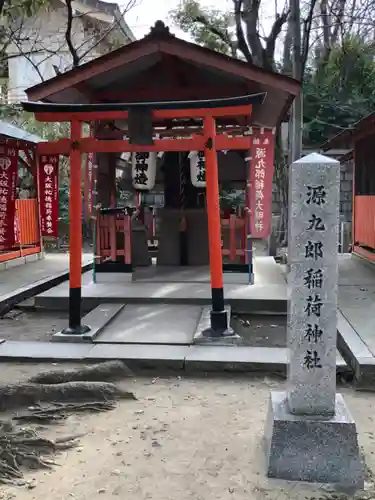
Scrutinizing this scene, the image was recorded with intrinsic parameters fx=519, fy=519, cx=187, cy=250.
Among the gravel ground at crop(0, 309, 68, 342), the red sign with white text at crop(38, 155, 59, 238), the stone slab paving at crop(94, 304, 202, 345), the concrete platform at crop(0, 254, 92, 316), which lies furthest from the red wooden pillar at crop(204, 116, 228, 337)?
the red sign with white text at crop(38, 155, 59, 238)

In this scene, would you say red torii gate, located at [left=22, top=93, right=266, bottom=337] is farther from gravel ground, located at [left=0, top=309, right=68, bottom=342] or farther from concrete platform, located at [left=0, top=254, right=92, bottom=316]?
concrete platform, located at [left=0, top=254, right=92, bottom=316]

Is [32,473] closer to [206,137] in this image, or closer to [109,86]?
[206,137]

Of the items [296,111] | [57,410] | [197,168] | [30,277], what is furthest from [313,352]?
[296,111]

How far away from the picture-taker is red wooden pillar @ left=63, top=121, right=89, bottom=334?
7000 millimetres

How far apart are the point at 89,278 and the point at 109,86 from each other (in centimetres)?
391

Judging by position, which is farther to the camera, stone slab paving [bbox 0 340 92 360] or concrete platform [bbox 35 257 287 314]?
concrete platform [bbox 35 257 287 314]

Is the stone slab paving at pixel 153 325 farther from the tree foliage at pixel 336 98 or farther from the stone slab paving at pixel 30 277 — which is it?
the tree foliage at pixel 336 98

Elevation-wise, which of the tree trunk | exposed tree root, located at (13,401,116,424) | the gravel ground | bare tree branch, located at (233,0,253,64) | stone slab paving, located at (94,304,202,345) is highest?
bare tree branch, located at (233,0,253,64)

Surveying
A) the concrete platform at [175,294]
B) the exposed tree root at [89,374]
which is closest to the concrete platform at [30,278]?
the concrete platform at [175,294]

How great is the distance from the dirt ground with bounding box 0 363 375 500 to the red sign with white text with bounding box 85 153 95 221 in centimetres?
438

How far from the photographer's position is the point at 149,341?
6750 mm

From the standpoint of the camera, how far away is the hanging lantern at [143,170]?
356 inches

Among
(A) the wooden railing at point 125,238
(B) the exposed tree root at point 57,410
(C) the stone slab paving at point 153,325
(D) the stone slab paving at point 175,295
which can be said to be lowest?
(B) the exposed tree root at point 57,410

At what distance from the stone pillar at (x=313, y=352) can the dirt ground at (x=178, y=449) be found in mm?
182
